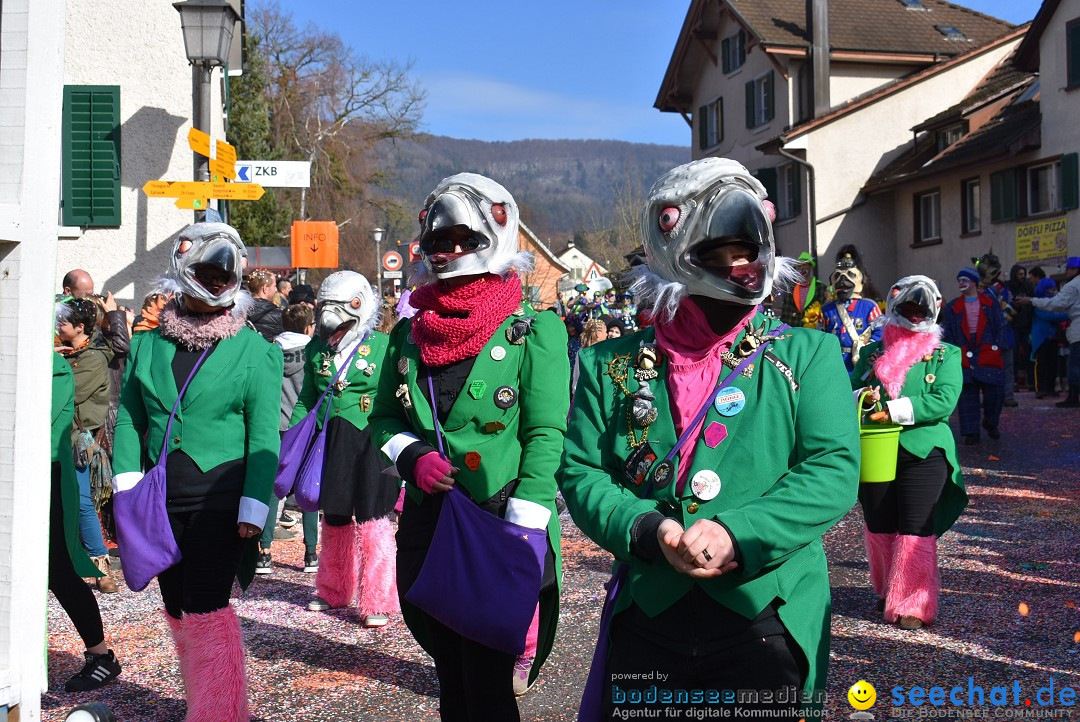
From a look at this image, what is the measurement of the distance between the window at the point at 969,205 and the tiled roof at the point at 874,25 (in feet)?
20.3

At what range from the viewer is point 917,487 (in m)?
6.07

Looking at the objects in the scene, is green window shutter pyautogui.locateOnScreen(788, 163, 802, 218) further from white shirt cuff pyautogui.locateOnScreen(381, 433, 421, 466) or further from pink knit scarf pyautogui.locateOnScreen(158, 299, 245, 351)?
white shirt cuff pyautogui.locateOnScreen(381, 433, 421, 466)

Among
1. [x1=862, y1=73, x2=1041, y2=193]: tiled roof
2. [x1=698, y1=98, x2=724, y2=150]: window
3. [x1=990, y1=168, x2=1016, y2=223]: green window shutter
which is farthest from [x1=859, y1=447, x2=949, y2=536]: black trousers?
[x1=698, y1=98, x2=724, y2=150]: window

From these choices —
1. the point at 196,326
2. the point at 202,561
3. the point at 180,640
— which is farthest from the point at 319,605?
the point at 196,326

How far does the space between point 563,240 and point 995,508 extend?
135 metres

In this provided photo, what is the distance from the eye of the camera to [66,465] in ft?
17.4

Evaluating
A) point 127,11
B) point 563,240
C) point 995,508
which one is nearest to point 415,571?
point 995,508

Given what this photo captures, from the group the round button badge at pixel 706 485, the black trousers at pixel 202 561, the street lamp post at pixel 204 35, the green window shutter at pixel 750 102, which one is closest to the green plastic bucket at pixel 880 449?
the black trousers at pixel 202 561

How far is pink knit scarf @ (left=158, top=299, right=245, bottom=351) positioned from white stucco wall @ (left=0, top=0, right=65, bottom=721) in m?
2.67

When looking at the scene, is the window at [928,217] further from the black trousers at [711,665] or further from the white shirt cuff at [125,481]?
the black trousers at [711,665]

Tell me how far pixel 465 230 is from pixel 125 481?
168 centimetres

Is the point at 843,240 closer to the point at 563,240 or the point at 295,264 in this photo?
the point at 295,264

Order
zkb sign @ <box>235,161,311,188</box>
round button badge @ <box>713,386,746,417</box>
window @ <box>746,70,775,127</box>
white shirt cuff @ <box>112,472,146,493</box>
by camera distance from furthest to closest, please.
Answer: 1. window @ <box>746,70,775,127</box>
2. zkb sign @ <box>235,161,311,188</box>
3. white shirt cuff @ <box>112,472,146,493</box>
4. round button badge @ <box>713,386,746,417</box>

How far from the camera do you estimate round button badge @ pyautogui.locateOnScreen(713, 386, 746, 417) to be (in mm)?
2668
